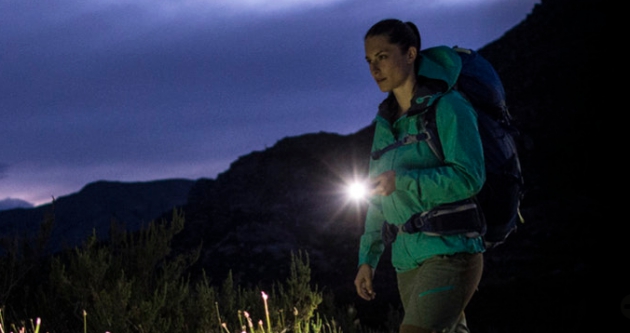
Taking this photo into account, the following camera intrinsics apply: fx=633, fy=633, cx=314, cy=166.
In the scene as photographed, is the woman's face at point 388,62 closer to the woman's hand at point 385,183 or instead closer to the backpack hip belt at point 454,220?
the woman's hand at point 385,183

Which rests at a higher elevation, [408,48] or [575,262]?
[408,48]

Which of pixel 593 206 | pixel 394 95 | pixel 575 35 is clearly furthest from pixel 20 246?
pixel 575 35

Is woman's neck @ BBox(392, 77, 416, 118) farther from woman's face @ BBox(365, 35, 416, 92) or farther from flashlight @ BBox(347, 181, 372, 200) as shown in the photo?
flashlight @ BBox(347, 181, 372, 200)

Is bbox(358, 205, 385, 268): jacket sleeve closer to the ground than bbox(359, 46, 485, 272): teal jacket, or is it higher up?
closer to the ground

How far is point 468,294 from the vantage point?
2.42m

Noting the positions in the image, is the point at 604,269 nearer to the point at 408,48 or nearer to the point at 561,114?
the point at 408,48

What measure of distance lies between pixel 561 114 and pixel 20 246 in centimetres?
1753

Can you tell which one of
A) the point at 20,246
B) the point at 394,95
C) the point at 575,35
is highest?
the point at 575,35

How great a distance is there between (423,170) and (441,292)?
0.46 metres

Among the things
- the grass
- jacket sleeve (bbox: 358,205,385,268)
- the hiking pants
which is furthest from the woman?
the grass

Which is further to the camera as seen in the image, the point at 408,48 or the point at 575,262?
the point at 575,262

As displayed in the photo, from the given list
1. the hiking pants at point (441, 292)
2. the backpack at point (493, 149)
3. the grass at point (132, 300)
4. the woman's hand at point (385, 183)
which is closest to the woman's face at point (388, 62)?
the backpack at point (493, 149)

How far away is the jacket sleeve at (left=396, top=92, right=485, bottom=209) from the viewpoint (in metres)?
2.34

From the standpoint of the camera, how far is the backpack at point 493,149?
249cm
